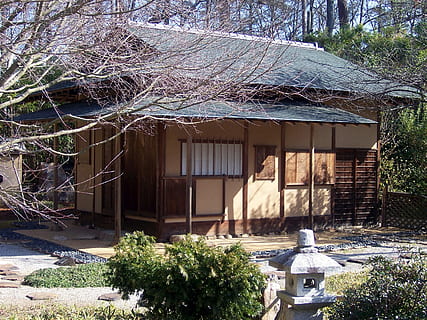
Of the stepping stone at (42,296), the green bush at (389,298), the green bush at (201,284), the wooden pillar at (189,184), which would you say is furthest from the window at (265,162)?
the green bush at (201,284)

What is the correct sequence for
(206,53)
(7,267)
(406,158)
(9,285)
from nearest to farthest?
(206,53)
(9,285)
(7,267)
(406,158)

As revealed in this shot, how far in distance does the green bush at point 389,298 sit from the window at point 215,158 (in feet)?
24.8

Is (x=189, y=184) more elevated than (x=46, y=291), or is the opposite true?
A: (x=189, y=184)

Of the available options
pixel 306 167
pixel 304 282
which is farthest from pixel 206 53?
pixel 306 167

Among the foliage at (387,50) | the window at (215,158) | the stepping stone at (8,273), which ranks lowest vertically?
the stepping stone at (8,273)

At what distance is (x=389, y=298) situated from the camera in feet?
19.6

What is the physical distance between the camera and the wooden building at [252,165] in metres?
13.1

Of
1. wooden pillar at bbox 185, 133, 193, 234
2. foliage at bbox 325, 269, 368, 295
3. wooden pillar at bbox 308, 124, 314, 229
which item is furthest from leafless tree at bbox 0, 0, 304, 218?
wooden pillar at bbox 308, 124, 314, 229

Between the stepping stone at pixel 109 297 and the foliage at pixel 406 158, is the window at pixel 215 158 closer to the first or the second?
the foliage at pixel 406 158

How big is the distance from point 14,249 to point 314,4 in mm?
28181

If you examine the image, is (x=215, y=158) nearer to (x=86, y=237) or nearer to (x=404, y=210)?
(x=86, y=237)

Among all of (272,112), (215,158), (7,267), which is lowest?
(7,267)

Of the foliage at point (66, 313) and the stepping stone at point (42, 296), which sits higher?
the foliage at point (66, 313)

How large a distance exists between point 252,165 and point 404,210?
470 cm
